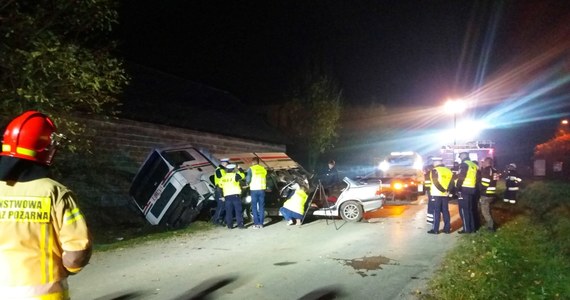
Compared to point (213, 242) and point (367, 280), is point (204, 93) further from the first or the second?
point (367, 280)

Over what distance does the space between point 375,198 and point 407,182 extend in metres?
5.12

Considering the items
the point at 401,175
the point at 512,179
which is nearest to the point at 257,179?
the point at 401,175

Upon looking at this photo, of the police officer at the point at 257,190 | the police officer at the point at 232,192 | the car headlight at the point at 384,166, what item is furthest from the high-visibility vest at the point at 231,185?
the car headlight at the point at 384,166

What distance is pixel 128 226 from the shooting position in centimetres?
1434

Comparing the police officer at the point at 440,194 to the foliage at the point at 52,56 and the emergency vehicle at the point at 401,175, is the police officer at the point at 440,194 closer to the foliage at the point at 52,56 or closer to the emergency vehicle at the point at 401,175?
the emergency vehicle at the point at 401,175

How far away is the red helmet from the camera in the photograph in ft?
8.57

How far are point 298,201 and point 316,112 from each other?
17022 millimetres

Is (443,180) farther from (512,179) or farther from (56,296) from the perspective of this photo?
(56,296)

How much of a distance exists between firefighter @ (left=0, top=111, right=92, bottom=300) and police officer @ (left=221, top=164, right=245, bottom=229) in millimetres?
9866

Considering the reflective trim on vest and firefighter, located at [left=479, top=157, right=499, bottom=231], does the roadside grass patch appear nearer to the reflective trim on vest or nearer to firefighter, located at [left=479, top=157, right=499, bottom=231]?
firefighter, located at [left=479, top=157, right=499, bottom=231]

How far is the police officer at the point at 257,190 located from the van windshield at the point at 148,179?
2.53m

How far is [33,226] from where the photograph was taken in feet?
8.53

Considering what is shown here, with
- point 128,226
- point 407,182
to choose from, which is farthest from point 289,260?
point 407,182

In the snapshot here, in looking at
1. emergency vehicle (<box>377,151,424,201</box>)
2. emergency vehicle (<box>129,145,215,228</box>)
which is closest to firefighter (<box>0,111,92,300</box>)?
emergency vehicle (<box>129,145,215,228</box>)
